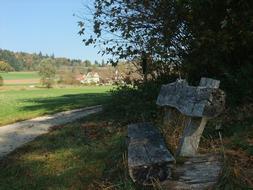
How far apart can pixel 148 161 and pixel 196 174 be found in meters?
0.56

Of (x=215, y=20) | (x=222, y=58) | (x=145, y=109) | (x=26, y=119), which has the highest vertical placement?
(x=215, y=20)

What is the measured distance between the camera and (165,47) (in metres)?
13.9

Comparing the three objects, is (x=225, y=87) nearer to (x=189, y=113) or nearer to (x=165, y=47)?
(x=165, y=47)

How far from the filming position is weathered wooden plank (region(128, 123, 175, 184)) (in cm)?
532

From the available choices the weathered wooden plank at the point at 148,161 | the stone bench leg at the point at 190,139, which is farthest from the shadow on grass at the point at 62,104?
the stone bench leg at the point at 190,139

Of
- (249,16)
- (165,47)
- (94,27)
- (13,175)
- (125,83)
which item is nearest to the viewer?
(13,175)

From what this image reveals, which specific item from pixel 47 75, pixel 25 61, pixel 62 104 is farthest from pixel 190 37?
pixel 25 61

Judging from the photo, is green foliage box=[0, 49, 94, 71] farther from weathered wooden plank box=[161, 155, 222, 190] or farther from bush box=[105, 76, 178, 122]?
weathered wooden plank box=[161, 155, 222, 190]

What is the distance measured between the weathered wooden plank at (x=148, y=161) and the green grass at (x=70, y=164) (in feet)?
1.09

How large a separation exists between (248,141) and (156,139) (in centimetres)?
123

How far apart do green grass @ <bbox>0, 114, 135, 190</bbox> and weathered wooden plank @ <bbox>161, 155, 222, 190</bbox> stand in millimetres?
526

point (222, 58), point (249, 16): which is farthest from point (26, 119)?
point (249, 16)

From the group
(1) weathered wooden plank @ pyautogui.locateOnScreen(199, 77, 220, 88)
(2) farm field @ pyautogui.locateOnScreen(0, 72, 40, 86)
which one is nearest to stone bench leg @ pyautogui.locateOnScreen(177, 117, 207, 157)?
(1) weathered wooden plank @ pyautogui.locateOnScreen(199, 77, 220, 88)

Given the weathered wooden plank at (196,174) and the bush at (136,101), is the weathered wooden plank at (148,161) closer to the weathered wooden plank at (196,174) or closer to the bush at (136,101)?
the weathered wooden plank at (196,174)
